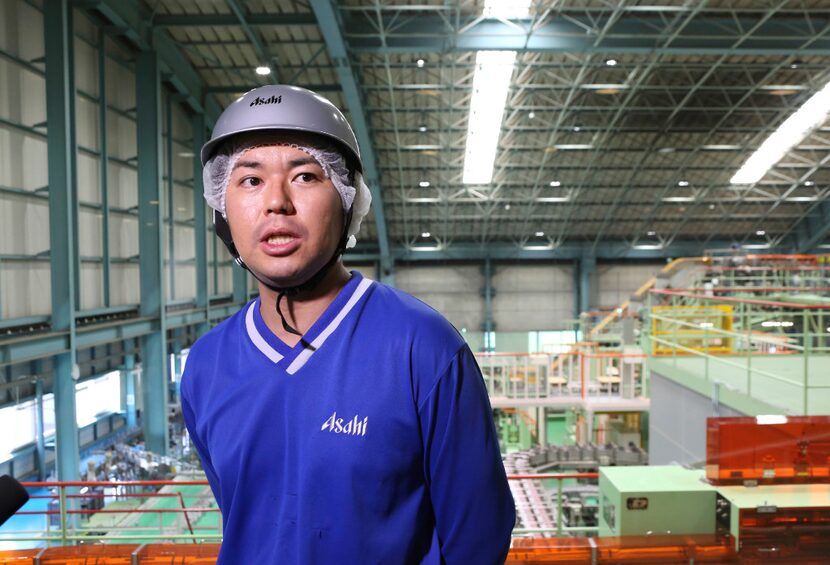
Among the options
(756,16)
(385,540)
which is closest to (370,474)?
(385,540)

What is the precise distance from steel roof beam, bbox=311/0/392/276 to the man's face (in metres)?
8.41

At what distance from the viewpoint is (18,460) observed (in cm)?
1490

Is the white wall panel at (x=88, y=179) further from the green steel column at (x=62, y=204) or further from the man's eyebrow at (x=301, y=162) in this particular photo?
the man's eyebrow at (x=301, y=162)

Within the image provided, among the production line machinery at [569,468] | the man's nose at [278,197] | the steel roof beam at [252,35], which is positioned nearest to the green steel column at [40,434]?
the steel roof beam at [252,35]

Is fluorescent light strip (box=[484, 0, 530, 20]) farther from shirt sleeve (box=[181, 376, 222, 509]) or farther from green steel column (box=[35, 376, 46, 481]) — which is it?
shirt sleeve (box=[181, 376, 222, 509])

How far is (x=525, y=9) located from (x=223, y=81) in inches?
442

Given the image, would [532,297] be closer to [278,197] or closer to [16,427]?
[16,427]

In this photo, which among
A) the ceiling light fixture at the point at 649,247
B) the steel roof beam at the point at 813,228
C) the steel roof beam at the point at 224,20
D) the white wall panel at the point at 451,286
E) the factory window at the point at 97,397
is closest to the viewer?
the steel roof beam at the point at 224,20

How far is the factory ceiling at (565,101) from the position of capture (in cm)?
1672

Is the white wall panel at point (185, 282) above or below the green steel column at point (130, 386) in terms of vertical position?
above

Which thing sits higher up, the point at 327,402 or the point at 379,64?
the point at 379,64

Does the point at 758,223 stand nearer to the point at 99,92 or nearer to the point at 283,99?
the point at 99,92

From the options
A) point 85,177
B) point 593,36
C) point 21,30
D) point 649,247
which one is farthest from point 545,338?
point 21,30

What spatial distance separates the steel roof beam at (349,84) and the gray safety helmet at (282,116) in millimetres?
8329
